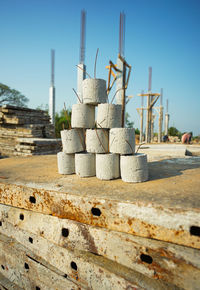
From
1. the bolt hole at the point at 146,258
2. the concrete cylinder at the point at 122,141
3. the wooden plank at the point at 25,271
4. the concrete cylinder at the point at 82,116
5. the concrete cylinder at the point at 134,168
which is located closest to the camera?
the bolt hole at the point at 146,258

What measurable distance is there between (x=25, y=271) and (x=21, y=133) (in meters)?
6.32

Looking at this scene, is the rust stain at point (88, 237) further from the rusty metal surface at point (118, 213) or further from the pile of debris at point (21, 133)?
the pile of debris at point (21, 133)

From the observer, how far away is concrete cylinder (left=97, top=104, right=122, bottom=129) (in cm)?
251

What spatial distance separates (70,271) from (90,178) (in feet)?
3.59

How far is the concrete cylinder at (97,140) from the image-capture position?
251cm

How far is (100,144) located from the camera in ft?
8.28

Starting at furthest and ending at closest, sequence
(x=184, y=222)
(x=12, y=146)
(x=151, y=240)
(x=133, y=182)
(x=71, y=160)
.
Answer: (x=12, y=146) → (x=71, y=160) → (x=133, y=182) → (x=151, y=240) → (x=184, y=222)

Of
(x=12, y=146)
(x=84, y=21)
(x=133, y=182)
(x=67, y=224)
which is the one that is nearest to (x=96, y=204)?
(x=67, y=224)

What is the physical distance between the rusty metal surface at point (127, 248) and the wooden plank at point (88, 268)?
0.24 feet

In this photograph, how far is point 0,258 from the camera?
8.70 feet

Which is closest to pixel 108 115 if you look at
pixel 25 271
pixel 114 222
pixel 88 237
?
pixel 114 222

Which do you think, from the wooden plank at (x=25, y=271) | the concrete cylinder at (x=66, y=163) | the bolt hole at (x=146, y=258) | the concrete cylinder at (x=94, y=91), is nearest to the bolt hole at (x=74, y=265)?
the wooden plank at (x=25, y=271)

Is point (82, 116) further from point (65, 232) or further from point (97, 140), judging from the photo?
point (65, 232)

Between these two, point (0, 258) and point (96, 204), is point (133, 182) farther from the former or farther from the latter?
point (0, 258)
